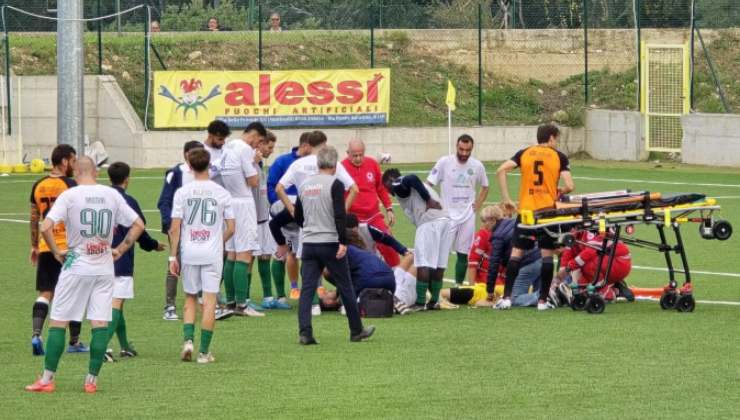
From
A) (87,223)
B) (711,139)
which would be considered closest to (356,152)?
(87,223)

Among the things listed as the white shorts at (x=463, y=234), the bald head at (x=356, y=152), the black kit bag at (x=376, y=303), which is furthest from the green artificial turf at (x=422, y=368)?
the bald head at (x=356, y=152)

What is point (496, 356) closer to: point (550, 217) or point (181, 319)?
point (550, 217)

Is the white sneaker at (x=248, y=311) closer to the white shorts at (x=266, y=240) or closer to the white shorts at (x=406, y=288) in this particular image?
the white shorts at (x=266, y=240)

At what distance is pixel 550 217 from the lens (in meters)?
15.1

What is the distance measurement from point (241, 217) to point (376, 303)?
169 cm

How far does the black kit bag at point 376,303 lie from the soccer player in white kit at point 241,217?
112 cm

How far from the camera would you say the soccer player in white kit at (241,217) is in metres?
15.3

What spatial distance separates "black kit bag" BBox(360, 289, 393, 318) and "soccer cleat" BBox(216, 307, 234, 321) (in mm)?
1377

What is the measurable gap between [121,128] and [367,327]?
25304 mm

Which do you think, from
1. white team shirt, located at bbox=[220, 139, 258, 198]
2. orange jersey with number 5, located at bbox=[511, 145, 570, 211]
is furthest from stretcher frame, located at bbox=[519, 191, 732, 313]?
white team shirt, located at bbox=[220, 139, 258, 198]

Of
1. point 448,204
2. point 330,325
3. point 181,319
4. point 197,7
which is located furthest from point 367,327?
Answer: point 197,7

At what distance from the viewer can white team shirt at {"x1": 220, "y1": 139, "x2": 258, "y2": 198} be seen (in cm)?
1536

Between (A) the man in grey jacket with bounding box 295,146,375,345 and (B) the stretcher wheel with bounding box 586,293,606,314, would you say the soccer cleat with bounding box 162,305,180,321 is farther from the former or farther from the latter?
(B) the stretcher wheel with bounding box 586,293,606,314

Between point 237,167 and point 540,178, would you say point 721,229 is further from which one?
point 237,167
